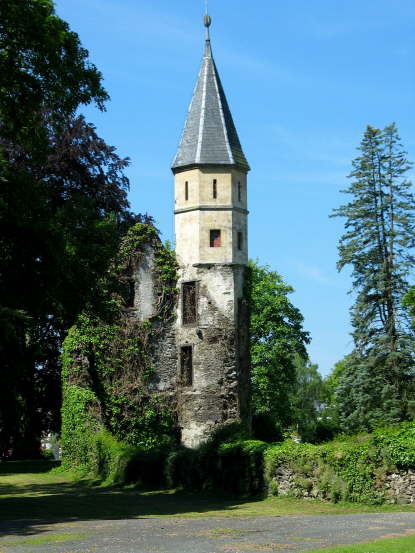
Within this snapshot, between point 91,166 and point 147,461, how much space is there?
15.1 metres

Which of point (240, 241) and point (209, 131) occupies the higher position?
point (209, 131)

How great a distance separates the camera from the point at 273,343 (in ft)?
155

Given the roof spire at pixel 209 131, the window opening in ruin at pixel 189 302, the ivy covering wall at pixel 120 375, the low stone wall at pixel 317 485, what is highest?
the roof spire at pixel 209 131

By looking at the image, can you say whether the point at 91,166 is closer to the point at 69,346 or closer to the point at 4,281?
the point at 69,346

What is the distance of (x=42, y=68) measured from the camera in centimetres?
2036

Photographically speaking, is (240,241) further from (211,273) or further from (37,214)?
(37,214)

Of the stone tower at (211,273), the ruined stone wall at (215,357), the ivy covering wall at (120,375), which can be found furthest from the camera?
the ivy covering wall at (120,375)

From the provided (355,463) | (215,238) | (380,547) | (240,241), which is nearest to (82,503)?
(355,463)

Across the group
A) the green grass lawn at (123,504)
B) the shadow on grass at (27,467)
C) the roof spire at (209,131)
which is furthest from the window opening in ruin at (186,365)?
the roof spire at (209,131)

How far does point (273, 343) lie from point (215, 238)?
53.4 feet

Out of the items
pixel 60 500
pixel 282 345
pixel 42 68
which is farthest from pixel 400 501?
pixel 282 345

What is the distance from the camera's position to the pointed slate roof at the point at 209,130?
3275 centimetres

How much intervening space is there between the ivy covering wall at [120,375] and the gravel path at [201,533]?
1410 cm

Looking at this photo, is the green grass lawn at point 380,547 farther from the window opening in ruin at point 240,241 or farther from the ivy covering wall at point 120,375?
A: the window opening in ruin at point 240,241
